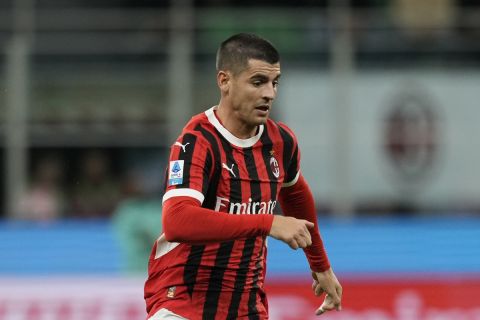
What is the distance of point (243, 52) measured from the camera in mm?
4738

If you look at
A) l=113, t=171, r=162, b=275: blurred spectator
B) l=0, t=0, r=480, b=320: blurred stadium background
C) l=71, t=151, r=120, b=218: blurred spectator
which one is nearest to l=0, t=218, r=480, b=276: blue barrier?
l=113, t=171, r=162, b=275: blurred spectator

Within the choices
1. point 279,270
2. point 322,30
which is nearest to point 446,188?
point 322,30

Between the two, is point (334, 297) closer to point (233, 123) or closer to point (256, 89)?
point (233, 123)

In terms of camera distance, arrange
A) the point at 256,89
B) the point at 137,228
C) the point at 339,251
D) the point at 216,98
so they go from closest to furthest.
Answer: the point at 256,89 → the point at 339,251 → the point at 137,228 → the point at 216,98

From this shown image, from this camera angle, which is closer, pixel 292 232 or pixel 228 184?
pixel 292 232

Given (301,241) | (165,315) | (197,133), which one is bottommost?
(165,315)

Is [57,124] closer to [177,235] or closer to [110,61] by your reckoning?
[110,61]

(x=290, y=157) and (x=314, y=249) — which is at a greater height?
(x=290, y=157)

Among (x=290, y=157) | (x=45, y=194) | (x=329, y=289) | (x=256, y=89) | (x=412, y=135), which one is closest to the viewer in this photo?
(x=256, y=89)

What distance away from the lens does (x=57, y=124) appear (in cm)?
1162

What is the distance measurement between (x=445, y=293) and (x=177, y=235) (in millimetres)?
5264

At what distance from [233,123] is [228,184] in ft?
0.90

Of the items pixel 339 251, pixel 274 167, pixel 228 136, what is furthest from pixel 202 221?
pixel 339 251

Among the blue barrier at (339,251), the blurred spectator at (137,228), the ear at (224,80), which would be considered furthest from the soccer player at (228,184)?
the blurred spectator at (137,228)
